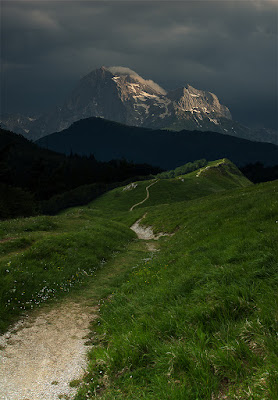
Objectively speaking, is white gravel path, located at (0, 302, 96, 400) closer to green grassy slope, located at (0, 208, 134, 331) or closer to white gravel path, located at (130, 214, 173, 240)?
green grassy slope, located at (0, 208, 134, 331)

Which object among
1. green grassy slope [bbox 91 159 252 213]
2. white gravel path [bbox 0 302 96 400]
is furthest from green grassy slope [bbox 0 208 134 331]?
green grassy slope [bbox 91 159 252 213]

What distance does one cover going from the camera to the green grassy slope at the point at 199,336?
532 centimetres

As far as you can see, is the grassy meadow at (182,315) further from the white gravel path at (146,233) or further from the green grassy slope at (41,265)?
the white gravel path at (146,233)

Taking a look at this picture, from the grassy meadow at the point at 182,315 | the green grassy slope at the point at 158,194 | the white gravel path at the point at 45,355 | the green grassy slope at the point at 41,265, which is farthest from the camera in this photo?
the green grassy slope at the point at 158,194

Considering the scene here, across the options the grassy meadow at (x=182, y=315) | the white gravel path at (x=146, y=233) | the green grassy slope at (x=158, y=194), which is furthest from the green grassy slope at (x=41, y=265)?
the green grassy slope at (x=158, y=194)

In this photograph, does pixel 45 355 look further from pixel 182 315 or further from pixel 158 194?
pixel 158 194

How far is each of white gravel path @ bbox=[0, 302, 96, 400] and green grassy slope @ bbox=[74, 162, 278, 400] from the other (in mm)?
712

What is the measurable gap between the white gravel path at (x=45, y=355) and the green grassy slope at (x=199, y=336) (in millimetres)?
712

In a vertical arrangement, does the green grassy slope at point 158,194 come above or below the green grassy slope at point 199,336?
below

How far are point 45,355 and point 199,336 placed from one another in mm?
5255

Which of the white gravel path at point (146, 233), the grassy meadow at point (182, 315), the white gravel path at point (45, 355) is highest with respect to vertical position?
the grassy meadow at point (182, 315)

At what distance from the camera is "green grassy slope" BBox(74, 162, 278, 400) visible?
5.32m

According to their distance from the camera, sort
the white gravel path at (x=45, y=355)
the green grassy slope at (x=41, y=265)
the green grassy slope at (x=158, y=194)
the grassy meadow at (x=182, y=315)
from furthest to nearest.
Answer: the green grassy slope at (x=158, y=194)
the green grassy slope at (x=41, y=265)
the white gravel path at (x=45, y=355)
the grassy meadow at (x=182, y=315)

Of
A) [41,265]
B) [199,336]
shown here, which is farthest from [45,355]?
[41,265]
